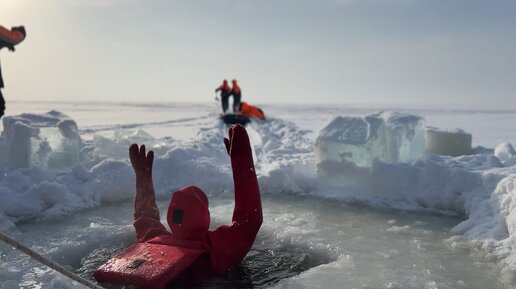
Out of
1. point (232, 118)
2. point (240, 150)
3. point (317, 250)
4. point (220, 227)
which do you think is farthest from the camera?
point (232, 118)

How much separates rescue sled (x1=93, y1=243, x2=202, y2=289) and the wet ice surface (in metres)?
0.24

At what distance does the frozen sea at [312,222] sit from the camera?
3.38m

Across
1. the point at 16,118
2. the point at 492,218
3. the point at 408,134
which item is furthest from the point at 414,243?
the point at 16,118

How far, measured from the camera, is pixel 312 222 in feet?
16.4

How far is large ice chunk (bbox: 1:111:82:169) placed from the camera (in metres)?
7.11

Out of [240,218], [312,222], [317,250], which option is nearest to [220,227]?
[240,218]

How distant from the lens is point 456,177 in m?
5.84

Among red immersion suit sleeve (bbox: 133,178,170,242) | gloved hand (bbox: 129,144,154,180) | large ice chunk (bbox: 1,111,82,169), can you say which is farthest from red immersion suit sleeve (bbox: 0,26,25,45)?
red immersion suit sleeve (bbox: 133,178,170,242)

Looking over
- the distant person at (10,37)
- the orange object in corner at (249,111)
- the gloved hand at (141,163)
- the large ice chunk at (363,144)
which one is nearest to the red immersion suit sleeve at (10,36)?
the distant person at (10,37)

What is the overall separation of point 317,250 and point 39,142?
216 inches

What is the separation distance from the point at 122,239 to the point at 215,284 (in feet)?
5.20

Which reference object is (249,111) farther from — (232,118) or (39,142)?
(39,142)

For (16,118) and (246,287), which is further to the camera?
(16,118)

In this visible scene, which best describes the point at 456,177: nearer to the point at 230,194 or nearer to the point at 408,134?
the point at 408,134
